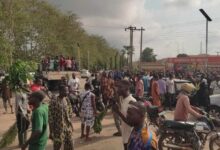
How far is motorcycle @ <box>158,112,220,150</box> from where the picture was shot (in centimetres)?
986

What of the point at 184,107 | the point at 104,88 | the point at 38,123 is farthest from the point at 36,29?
the point at 38,123

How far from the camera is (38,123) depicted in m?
6.37

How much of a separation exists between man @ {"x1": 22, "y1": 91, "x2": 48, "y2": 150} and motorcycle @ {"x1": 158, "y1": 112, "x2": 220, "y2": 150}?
13.5 ft

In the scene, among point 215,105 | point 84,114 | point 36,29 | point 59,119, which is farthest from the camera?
point 36,29

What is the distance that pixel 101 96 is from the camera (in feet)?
62.0

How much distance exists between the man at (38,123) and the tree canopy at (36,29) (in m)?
18.5

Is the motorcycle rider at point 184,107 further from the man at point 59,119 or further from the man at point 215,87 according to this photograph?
the man at point 215,87

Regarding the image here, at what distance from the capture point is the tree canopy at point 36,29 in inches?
1373

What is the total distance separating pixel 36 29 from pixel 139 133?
4250 cm

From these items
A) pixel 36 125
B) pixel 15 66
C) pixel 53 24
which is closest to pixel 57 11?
pixel 53 24

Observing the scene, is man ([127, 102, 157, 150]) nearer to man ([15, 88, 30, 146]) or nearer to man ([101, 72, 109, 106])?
man ([15, 88, 30, 146])

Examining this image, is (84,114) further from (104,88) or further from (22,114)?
(104,88)

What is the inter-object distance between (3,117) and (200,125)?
34.3 feet

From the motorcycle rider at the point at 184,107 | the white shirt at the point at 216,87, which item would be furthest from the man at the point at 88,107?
the white shirt at the point at 216,87
